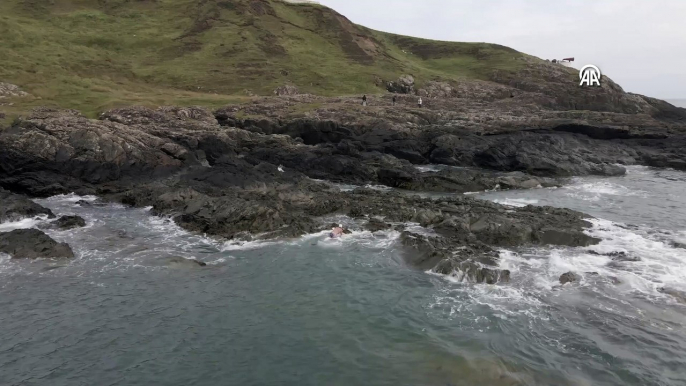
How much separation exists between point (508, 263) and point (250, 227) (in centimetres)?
→ 1653

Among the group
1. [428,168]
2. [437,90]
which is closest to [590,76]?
[437,90]

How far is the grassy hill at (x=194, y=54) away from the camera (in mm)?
72312

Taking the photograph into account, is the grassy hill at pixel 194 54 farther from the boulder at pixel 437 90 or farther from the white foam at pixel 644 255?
the white foam at pixel 644 255

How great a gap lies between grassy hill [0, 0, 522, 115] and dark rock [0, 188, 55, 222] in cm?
2556

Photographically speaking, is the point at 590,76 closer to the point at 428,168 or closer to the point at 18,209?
the point at 428,168

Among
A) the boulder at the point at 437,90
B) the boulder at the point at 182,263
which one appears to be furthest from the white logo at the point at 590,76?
the boulder at the point at 182,263

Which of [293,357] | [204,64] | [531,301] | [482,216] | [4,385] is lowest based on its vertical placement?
[4,385]

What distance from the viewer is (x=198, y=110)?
6125cm

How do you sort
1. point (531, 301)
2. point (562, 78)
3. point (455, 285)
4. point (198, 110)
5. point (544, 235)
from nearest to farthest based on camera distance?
point (531, 301), point (455, 285), point (544, 235), point (198, 110), point (562, 78)

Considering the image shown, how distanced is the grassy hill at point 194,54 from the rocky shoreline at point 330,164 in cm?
1408

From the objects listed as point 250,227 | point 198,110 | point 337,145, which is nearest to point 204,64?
point 198,110

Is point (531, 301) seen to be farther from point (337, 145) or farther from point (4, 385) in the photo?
point (337, 145)

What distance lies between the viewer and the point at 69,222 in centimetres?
3216

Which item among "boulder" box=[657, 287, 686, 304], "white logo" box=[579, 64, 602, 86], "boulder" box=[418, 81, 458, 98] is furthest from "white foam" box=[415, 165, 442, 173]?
"white logo" box=[579, 64, 602, 86]
